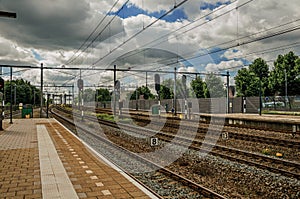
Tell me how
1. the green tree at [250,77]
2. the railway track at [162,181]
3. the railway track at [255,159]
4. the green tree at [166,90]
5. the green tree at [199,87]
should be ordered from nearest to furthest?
the railway track at [162,181], the railway track at [255,159], the green tree at [250,77], the green tree at [199,87], the green tree at [166,90]

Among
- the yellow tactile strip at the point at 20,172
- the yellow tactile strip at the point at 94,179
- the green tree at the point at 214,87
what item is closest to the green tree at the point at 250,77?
the green tree at the point at 214,87

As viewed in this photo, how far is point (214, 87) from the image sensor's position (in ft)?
194

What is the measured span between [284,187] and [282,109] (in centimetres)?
3121

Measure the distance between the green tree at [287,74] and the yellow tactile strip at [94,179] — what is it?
137 ft

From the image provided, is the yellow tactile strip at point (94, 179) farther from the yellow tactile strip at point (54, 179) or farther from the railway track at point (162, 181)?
the railway track at point (162, 181)

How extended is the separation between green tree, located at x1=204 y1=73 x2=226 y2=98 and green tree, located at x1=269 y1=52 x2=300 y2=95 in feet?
42.7

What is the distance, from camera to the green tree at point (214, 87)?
189 ft

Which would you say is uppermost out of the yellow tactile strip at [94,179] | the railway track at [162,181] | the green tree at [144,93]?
the green tree at [144,93]

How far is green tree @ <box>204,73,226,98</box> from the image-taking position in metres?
57.7

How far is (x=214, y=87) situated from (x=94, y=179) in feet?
179

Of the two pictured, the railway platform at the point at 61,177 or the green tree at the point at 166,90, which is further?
the green tree at the point at 166,90

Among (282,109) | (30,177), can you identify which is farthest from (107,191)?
(282,109)

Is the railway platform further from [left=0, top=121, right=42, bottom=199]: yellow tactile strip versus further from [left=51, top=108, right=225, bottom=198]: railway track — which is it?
[left=51, top=108, right=225, bottom=198]: railway track

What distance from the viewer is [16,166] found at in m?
7.88
